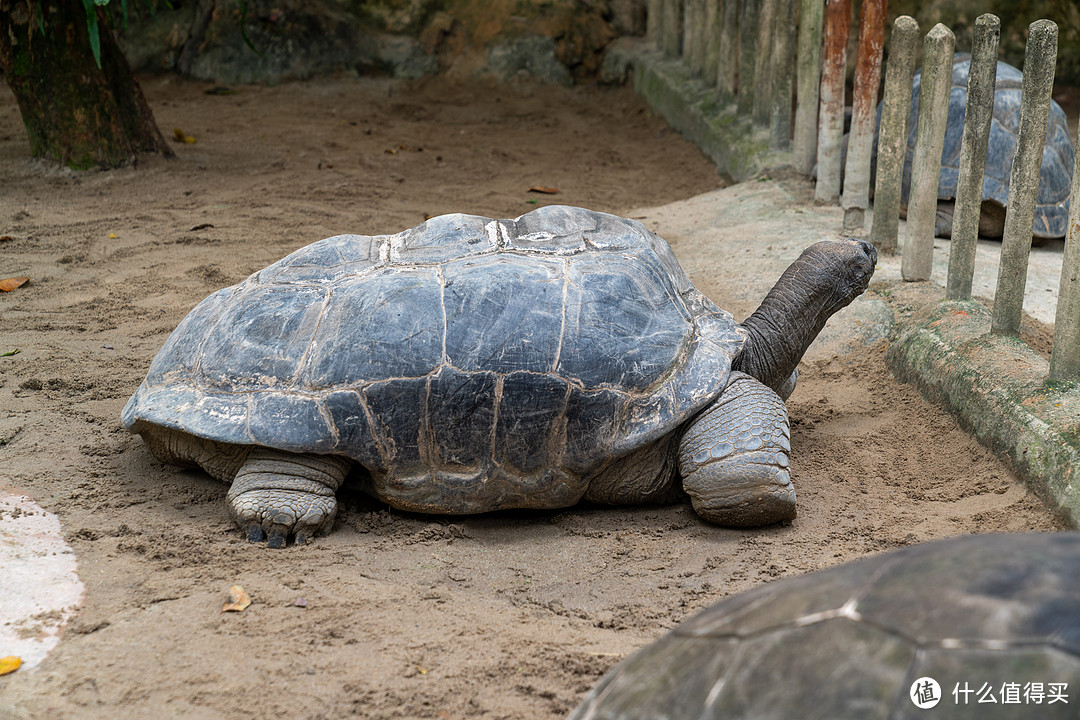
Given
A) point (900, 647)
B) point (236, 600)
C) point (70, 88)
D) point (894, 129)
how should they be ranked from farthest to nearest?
point (70, 88) < point (894, 129) < point (236, 600) < point (900, 647)

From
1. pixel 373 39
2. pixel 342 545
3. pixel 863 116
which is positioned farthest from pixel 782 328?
pixel 373 39

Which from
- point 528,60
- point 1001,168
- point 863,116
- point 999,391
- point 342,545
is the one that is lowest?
point 342,545

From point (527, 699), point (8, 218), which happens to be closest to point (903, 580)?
point (527, 699)

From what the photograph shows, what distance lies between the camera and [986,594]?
1.23m

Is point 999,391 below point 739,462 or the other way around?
the other way around

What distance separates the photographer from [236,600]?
240 centimetres

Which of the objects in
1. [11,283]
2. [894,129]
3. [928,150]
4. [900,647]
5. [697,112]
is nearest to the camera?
[900,647]

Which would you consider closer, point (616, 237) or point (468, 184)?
point (616, 237)

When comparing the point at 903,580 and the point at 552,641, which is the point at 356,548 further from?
the point at 903,580

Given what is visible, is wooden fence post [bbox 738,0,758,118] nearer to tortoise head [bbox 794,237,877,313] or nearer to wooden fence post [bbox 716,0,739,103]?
wooden fence post [bbox 716,0,739,103]

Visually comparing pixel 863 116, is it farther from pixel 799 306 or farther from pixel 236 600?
pixel 236 600

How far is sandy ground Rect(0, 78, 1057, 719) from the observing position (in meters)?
2.08

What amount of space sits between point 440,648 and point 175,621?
2.24ft

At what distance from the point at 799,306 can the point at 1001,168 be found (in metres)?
3.41
